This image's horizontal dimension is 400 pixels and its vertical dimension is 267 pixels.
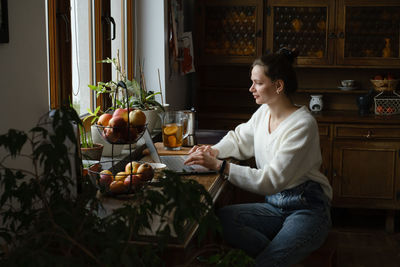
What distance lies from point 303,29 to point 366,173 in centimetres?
120

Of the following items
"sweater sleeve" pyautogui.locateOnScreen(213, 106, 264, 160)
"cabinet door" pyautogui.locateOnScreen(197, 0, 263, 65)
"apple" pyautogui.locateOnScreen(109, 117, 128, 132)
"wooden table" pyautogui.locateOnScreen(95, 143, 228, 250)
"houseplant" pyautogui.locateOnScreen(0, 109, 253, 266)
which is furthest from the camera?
"cabinet door" pyautogui.locateOnScreen(197, 0, 263, 65)

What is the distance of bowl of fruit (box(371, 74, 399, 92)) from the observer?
4340 millimetres

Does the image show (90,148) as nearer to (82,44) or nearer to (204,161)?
(204,161)

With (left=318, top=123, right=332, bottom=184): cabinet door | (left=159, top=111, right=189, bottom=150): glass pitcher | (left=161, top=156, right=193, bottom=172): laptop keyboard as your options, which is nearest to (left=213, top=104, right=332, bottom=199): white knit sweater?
(left=161, top=156, right=193, bottom=172): laptop keyboard

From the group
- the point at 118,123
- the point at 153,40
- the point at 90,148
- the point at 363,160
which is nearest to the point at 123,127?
the point at 118,123

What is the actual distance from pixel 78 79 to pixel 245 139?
34.6 inches

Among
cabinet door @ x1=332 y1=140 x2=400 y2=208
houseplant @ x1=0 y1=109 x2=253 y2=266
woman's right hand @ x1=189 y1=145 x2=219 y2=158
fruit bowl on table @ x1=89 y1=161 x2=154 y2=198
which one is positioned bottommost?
cabinet door @ x1=332 y1=140 x2=400 y2=208

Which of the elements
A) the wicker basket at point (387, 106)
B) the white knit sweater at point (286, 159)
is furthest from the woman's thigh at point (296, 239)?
the wicker basket at point (387, 106)

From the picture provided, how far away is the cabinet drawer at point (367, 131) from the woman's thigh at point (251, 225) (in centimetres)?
183

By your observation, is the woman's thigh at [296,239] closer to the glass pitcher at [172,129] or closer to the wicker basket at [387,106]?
the glass pitcher at [172,129]

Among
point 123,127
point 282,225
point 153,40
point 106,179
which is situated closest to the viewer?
point 106,179

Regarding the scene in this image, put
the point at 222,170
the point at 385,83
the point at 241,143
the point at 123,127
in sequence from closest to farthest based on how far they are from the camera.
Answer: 1. the point at 123,127
2. the point at 222,170
3. the point at 241,143
4. the point at 385,83

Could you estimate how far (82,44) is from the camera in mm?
2936

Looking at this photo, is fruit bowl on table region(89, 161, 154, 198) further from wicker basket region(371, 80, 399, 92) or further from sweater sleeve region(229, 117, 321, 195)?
wicker basket region(371, 80, 399, 92)
